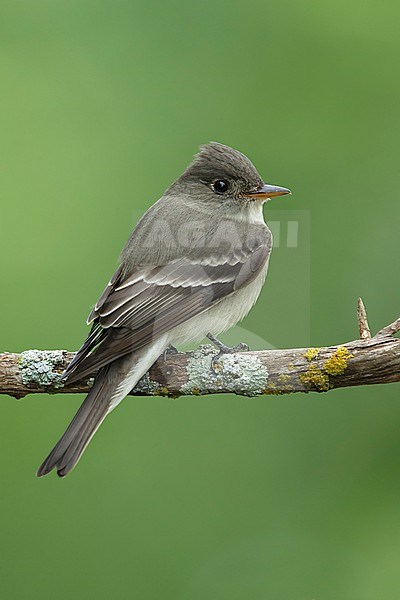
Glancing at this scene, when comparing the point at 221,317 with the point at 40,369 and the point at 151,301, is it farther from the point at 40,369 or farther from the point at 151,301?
the point at 40,369

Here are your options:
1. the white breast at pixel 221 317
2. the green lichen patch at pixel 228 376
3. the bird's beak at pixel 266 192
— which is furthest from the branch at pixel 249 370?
the bird's beak at pixel 266 192

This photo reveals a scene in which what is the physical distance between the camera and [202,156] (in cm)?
306

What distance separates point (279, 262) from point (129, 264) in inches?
34.0

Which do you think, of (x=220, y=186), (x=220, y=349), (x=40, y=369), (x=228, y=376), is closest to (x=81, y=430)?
(x=40, y=369)

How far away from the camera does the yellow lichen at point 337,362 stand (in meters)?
2.45

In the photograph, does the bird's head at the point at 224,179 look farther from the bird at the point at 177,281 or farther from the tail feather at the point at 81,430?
the tail feather at the point at 81,430

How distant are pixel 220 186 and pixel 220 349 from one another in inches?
21.4

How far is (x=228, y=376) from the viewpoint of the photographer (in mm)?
2557

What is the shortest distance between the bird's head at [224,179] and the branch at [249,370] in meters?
0.54

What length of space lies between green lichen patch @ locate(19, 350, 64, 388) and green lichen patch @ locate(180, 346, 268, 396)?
32 cm

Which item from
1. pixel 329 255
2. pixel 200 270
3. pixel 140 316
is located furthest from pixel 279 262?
pixel 140 316

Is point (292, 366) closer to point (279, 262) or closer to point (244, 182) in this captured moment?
point (244, 182)

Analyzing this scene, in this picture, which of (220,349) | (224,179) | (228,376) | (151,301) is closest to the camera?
(228,376)

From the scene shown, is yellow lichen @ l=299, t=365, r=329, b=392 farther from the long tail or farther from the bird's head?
the bird's head
